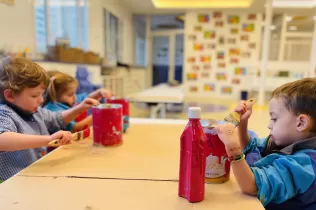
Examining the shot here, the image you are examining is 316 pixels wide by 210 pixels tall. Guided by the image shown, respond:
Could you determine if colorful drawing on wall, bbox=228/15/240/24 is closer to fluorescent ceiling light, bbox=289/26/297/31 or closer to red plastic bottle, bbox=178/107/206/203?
fluorescent ceiling light, bbox=289/26/297/31

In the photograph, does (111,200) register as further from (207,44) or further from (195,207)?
(207,44)

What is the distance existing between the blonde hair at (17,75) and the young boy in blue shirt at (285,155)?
2.10 feet

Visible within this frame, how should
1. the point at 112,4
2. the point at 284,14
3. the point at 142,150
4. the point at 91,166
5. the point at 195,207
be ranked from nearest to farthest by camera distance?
the point at 195,207
the point at 91,166
the point at 142,150
the point at 112,4
the point at 284,14

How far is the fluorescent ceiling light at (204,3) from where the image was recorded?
13.4 feet

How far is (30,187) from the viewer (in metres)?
0.54

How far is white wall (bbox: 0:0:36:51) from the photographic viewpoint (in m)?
1.91

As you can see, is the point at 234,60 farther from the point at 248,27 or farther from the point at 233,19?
the point at 233,19

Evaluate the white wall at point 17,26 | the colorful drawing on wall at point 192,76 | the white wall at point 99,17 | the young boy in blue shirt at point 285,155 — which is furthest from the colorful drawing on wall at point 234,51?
the young boy in blue shirt at point 285,155

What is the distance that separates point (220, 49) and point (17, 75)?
15.9 feet

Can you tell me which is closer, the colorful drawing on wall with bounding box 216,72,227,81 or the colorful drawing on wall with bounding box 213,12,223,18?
the colorful drawing on wall with bounding box 213,12,223,18

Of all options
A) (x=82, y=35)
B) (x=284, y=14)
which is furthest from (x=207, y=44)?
(x=82, y=35)

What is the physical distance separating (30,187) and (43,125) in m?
0.48

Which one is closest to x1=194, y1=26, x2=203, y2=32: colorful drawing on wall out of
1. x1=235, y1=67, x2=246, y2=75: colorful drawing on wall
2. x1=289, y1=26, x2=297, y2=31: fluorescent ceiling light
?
x1=235, y1=67, x2=246, y2=75: colorful drawing on wall

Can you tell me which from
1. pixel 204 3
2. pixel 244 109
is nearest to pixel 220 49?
pixel 204 3
